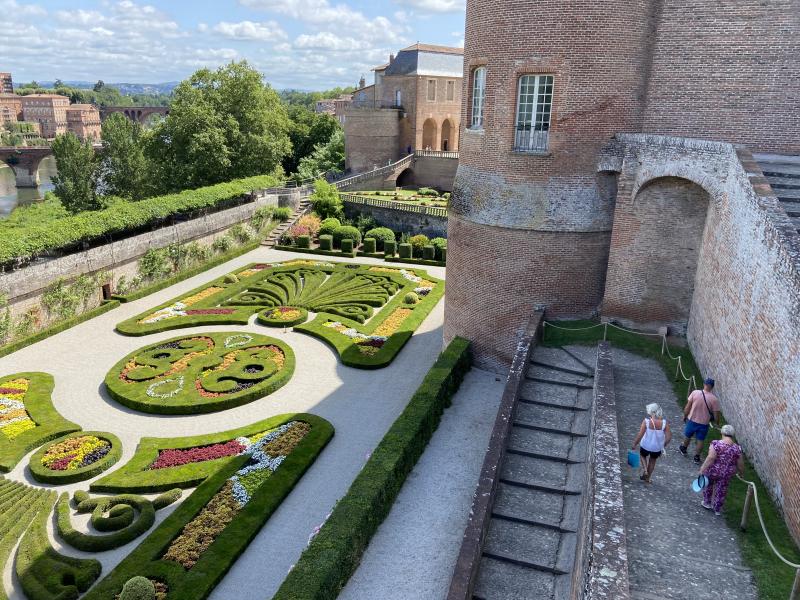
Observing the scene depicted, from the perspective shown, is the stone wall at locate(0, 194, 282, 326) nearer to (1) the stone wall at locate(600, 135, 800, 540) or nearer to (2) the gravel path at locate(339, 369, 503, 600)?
(2) the gravel path at locate(339, 369, 503, 600)

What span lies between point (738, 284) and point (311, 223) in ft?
101

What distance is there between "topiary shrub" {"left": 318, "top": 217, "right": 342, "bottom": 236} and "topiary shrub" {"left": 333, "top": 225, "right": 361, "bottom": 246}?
0.39m

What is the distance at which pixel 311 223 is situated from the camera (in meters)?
39.3

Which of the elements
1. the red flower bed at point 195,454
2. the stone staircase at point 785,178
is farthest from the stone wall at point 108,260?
the stone staircase at point 785,178

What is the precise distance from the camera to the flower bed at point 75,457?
1470 cm

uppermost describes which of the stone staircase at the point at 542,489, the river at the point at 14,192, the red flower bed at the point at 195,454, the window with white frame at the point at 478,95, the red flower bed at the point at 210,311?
the window with white frame at the point at 478,95

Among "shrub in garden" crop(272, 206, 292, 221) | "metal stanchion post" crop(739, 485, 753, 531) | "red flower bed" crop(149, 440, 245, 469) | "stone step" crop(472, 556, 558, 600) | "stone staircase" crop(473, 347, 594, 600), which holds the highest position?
"metal stanchion post" crop(739, 485, 753, 531)

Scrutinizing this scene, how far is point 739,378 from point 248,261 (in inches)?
1123

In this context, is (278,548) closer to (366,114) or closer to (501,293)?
(501,293)

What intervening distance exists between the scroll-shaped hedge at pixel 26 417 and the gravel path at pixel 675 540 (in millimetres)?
14820

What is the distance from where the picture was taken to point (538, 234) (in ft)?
54.4

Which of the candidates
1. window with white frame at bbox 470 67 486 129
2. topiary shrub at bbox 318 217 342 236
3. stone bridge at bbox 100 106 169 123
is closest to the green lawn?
window with white frame at bbox 470 67 486 129

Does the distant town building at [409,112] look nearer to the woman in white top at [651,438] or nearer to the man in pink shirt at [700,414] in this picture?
Answer: the man in pink shirt at [700,414]

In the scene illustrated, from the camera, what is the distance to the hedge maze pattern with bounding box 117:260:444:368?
2345 centimetres
